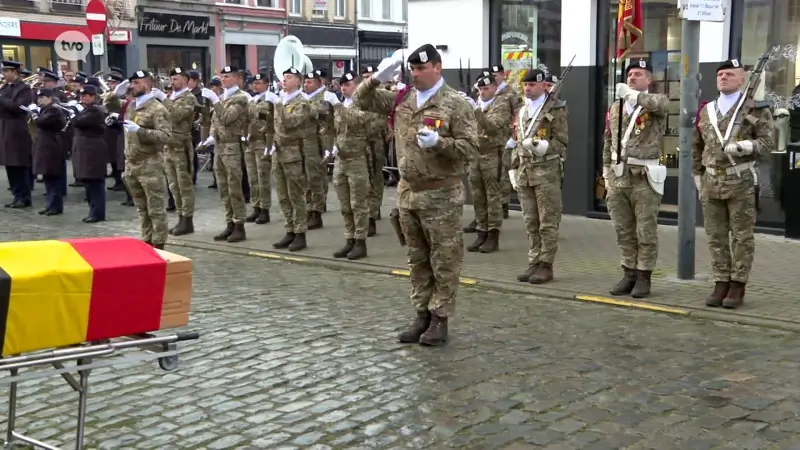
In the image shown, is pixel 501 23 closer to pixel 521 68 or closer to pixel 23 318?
pixel 521 68

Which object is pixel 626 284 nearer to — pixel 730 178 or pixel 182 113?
pixel 730 178

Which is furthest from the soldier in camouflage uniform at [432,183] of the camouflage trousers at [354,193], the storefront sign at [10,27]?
the storefront sign at [10,27]

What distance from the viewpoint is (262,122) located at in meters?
13.0

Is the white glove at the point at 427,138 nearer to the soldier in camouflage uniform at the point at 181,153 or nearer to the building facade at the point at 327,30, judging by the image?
the soldier in camouflage uniform at the point at 181,153

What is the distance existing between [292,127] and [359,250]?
6.08 ft

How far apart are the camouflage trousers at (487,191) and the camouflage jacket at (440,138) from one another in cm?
419

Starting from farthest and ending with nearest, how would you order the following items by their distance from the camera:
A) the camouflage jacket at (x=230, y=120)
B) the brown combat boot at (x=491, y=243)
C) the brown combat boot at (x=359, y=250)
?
the camouflage jacket at (x=230, y=120)
the brown combat boot at (x=491, y=243)
the brown combat boot at (x=359, y=250)

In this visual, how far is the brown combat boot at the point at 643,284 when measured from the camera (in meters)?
8.37

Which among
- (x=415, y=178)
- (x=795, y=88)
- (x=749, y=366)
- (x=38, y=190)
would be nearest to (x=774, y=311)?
(x=749, y=366)

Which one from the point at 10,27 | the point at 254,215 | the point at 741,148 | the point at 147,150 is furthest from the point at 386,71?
the point at 10,27

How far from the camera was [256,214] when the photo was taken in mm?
13805

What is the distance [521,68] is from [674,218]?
11.2 feet

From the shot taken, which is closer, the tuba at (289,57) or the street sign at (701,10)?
the street sign at (701,10)

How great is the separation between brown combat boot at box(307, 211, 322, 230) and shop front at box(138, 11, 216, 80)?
76.4ft
